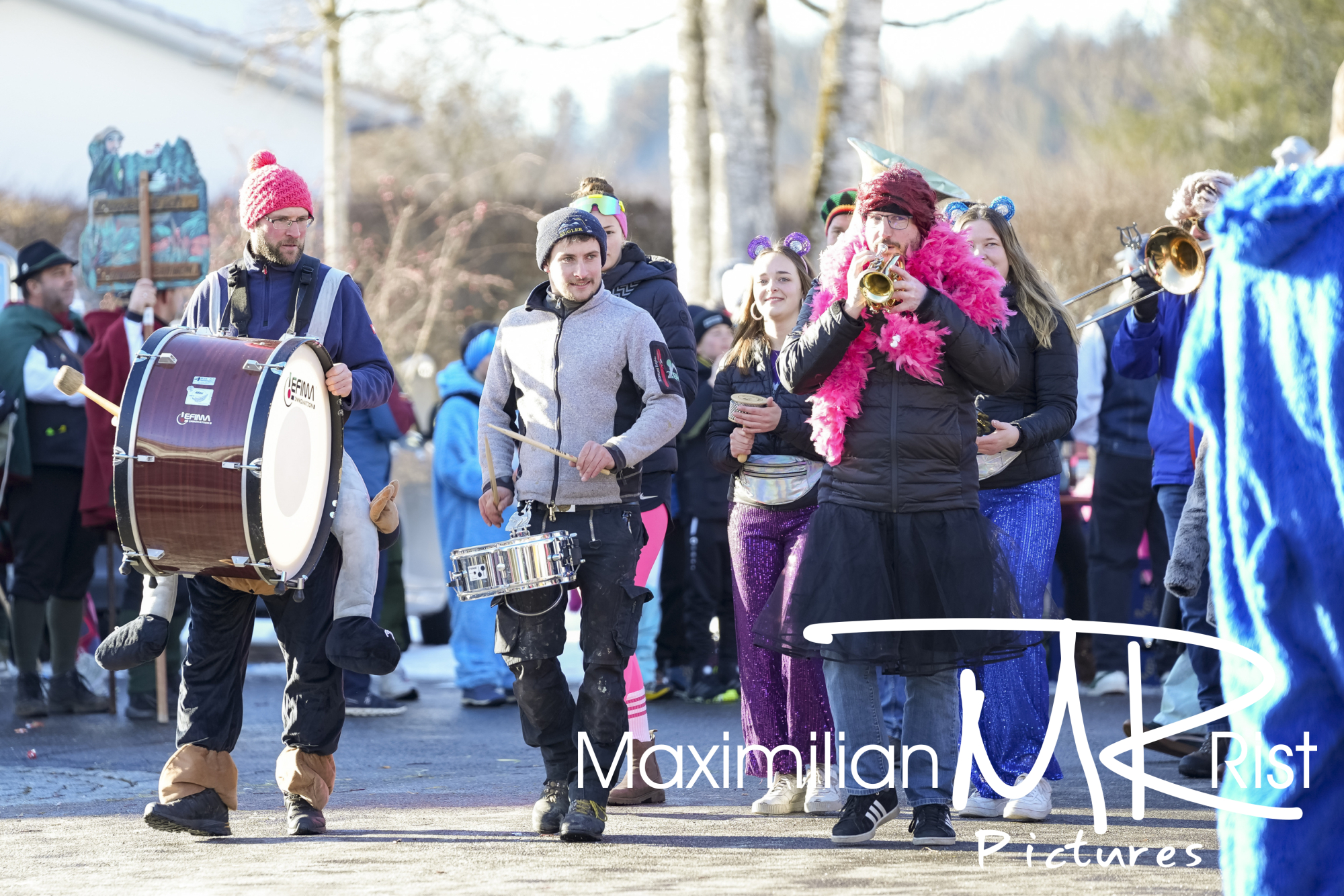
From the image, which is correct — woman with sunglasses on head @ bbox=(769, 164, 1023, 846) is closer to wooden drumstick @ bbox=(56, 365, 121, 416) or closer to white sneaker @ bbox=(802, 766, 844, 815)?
white sneaker @ bbox=(802, 766, 844, 815)

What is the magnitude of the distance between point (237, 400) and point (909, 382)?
205cm

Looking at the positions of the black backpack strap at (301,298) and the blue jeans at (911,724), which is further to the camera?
the black backpack strap at (301,298)

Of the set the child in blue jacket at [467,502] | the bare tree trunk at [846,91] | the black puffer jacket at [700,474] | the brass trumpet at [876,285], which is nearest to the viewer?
the brass trumpet at [876,285]

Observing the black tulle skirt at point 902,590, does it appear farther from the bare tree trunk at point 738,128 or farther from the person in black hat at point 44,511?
the bare tree trunk at point 738,128

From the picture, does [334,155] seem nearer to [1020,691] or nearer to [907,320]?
[1020,691]

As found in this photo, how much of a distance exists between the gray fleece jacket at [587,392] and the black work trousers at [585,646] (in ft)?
0.44

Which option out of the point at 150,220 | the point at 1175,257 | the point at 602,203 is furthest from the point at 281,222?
the point at 150,220

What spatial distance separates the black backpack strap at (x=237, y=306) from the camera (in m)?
5.74

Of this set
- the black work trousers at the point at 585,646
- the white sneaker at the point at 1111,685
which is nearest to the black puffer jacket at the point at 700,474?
the white sneaker at the point at 1111,685

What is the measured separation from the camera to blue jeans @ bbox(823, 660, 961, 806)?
5.27m

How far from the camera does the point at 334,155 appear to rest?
20891mm

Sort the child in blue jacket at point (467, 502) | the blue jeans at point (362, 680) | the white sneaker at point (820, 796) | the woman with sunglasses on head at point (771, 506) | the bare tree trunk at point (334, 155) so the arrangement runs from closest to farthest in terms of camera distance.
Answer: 1. the white sneaker at point (820, 796)
2. the woman with sunglasses on head at point (771, 506)
3. the blue jeans at point (362, 680)
4. the child in blue jacket at point (467, 502)
5. the bare tree trunk at point (334, 155)

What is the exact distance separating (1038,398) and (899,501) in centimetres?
117

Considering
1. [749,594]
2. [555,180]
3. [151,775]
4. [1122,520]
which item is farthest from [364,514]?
[555,180]
